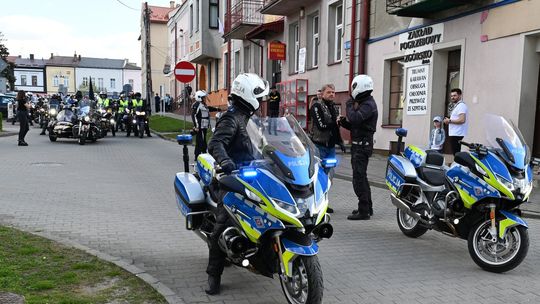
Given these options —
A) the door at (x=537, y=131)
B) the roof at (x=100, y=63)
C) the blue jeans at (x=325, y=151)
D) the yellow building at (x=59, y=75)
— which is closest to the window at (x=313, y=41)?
the door at (x=537, y=131)

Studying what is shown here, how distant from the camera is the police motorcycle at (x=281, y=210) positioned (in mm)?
3510

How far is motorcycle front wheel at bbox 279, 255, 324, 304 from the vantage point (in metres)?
3.46

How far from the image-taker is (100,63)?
352 ft

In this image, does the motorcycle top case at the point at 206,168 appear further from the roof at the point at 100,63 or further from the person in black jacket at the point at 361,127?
the roof at the point at 100,63

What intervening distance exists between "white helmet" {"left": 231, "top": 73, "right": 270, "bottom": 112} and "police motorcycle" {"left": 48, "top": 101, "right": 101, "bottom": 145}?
1434 centimetres

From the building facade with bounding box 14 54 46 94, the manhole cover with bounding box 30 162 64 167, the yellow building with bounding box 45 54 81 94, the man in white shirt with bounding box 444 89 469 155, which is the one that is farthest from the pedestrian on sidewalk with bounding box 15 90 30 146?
the building facade with bounding box 14 54 46 94

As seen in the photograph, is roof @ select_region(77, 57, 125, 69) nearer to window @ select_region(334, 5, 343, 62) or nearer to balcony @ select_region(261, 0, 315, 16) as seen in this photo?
balcony @ select_region(261, 0, 315, 16)

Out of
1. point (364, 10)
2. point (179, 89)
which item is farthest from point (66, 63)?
point (364, 10)

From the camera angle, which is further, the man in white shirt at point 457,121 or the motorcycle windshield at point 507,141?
the man in white shirt at point 457,121

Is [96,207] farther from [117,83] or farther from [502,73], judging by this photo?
[117,83]

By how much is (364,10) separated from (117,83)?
98706 millimetres

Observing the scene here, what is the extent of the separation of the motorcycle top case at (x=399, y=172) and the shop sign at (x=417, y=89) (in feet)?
23.7

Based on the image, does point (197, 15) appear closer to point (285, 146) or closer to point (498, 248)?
point (498, 248)

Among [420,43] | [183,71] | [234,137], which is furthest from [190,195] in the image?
[183,71]
